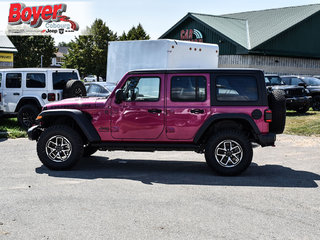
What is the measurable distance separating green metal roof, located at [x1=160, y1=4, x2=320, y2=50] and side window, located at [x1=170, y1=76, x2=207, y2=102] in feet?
85.1

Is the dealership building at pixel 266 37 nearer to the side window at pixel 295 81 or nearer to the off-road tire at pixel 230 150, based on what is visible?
the side window at pixel 295 81

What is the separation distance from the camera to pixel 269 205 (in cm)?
553

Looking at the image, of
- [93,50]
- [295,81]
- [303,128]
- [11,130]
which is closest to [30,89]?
[11,130]

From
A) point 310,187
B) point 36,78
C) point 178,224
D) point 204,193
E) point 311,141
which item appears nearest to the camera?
point 178,224

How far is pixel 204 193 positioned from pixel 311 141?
6.49 meters

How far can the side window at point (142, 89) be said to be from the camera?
24.7 ft

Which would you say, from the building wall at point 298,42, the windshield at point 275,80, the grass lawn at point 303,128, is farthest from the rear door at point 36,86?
the building wall at point 298,42

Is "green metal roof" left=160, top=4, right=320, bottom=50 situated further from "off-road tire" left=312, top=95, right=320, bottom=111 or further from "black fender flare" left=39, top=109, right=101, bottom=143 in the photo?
"black fender flare" left=39, top=109, right=101, bottom=143

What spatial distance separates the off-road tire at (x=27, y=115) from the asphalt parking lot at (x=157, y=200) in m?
4.47

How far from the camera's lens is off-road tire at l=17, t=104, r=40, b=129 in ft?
43.3

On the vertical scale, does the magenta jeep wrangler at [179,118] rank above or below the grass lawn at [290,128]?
above

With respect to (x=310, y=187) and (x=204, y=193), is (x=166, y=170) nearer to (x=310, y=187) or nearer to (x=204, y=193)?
(x=204, y=193)

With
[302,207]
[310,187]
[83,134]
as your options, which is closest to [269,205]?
[302,207]

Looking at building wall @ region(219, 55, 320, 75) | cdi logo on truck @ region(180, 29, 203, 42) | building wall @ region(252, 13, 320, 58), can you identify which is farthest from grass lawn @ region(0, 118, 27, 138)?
cdi logo on truck @ region(180, 29, 203, 42)
